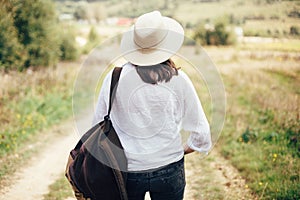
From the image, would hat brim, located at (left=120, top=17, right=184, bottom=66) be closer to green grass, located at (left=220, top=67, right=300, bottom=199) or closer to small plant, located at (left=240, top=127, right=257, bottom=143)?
green grass, located at (left=220, top=67, right=300, bottom=199)

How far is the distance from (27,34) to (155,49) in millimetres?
10704

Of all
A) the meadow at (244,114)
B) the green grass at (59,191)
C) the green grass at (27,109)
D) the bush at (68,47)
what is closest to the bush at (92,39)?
the bush at (68,47)

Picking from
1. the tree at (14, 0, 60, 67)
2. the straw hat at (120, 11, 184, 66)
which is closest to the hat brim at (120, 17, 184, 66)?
the straw hat at (120, 11, 184, 66)

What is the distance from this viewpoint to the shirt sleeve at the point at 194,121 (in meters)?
2.40

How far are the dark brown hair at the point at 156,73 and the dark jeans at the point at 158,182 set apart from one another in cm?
56

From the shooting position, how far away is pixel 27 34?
12.3 meters

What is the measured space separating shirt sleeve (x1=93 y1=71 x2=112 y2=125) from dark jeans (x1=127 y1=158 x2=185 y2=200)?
434mm

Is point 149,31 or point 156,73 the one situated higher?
point 149,31

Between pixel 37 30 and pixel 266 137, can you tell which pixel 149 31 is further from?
pixel 37 30

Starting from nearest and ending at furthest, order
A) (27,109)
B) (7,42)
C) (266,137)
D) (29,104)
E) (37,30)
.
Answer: (266,137)
(27,109)
(29,104)
(7,42)
(37,30)

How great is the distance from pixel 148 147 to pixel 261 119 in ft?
20.1

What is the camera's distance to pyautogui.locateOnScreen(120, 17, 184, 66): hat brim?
8.02ft

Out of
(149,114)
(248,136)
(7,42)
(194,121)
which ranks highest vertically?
(149,114)

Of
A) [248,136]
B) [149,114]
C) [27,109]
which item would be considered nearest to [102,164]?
[149,114]
